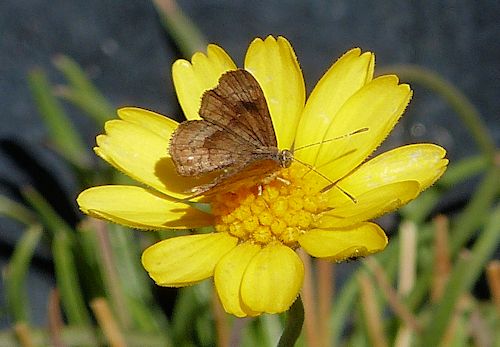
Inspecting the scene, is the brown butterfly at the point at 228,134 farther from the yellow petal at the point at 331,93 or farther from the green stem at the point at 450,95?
the green stem at the point at 450,95

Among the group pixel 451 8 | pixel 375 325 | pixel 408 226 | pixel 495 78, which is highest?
pixel 451 8

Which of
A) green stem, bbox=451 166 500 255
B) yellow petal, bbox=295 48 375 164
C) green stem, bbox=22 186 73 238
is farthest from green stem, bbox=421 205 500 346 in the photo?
green stem, bbox=22 186 73 238

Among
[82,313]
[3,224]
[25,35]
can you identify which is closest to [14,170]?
[3,224]

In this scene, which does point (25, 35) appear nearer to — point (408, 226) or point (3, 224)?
point (3, 224)

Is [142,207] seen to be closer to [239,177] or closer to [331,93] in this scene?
[239,177]

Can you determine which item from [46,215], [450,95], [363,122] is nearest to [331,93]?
[363,122]

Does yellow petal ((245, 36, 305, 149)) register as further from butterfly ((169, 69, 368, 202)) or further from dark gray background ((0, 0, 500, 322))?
dark gray background ((0, 0, 500, 322))

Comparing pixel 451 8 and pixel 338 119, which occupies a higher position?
pixel 451 8

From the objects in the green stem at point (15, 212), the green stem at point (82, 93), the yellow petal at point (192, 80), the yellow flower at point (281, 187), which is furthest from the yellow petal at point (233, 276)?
the green stem at point (15, 212)
